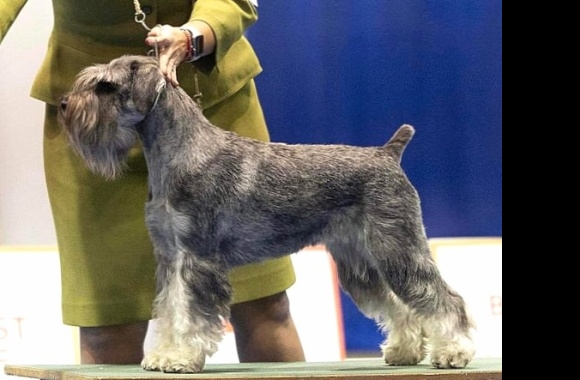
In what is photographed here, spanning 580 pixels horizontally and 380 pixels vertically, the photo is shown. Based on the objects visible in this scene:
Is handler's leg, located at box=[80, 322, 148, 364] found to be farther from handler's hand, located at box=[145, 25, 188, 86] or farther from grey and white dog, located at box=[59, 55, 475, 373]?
handler's hand, located at box=[145, 25, 188, 86]

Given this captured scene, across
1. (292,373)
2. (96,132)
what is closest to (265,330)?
(292,373)

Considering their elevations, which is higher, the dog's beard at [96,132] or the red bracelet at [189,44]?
the red bracelet at [189,44]

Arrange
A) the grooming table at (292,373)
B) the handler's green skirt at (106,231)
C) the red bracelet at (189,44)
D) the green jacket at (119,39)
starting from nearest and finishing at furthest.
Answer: the grooming table at (292,373) → the red bracelet at (189,44) → the green jacket at (119,39) → the handler's green skirt at (106,231)

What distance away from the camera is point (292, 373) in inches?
58.7

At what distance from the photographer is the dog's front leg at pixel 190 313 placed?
1510 mm

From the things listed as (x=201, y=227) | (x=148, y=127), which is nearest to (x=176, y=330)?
(x=201, y=227)

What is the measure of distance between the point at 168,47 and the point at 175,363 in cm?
53

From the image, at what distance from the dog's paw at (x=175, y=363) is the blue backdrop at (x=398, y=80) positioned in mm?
727

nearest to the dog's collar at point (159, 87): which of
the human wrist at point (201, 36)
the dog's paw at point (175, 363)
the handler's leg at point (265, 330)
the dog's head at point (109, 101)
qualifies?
the dog's head at point (109, 101)

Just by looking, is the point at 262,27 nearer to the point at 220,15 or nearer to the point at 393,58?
the point at 393,58

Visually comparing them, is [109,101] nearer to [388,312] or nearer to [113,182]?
[113,182]

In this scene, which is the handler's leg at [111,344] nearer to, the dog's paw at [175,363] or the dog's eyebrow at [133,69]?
the dog's paw at [175,363]
